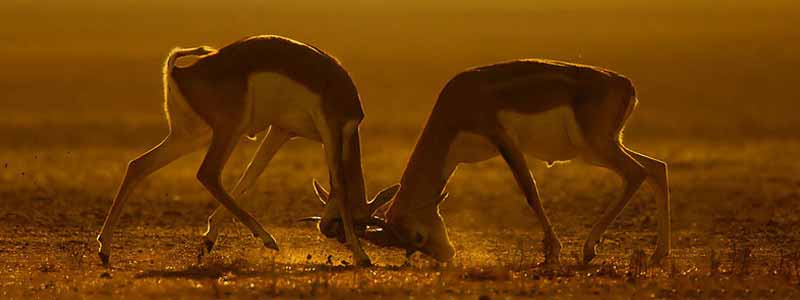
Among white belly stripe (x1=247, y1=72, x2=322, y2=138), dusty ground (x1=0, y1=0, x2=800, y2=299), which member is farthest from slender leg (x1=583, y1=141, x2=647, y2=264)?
white belly stripe (x1=247, y1=72, x2=322, y2=138)

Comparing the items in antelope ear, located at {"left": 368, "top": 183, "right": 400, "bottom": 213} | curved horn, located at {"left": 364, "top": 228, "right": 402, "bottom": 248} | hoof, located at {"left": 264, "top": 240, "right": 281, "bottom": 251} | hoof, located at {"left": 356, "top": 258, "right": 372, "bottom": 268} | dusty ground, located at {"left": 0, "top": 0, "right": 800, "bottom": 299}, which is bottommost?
dusty ground, located at {"left": 0, "top": 0, "right": 800, "bottom": 299}

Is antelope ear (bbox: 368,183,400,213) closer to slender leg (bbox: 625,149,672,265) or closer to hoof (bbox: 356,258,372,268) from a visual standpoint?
hoof (bbox: 356,258,372,268)

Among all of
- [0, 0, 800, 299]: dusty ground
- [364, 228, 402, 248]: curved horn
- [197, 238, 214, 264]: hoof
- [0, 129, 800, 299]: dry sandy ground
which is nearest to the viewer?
[0, 129, 800, 299]: dry sandy ground

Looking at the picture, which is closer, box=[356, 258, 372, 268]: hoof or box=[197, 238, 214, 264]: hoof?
box=[356, 258, 372, 268]: hoof

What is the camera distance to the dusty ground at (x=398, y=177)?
13.5 metres

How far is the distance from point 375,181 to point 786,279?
13.1 metres

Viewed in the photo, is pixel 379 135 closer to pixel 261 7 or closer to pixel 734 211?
pixel 734 211

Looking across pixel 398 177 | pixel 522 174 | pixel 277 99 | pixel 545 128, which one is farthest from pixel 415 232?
pixel 398 177

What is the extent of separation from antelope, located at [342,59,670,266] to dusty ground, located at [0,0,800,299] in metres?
0.46

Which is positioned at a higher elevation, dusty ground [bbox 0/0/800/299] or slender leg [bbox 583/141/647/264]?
slender leg [bbox 583/141/647/264]

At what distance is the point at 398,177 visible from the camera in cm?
2702

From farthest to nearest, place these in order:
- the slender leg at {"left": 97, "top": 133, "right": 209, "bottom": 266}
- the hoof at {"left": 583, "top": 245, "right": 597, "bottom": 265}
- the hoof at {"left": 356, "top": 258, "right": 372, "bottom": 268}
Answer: the hoof at {"left": 583, "top": 245, "right": 597, "bottom": 265}
the slender leg at {"left": 97, "top": 133, "right": 209, "bottom": 266}
the hoof at {"left": 356, "top": 258, "right": 372, "bottom": 268}

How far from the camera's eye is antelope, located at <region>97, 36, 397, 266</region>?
47.8ft

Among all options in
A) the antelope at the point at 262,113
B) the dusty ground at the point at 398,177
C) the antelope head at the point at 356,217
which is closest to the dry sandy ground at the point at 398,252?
the dusty ground at the point at 398,177
